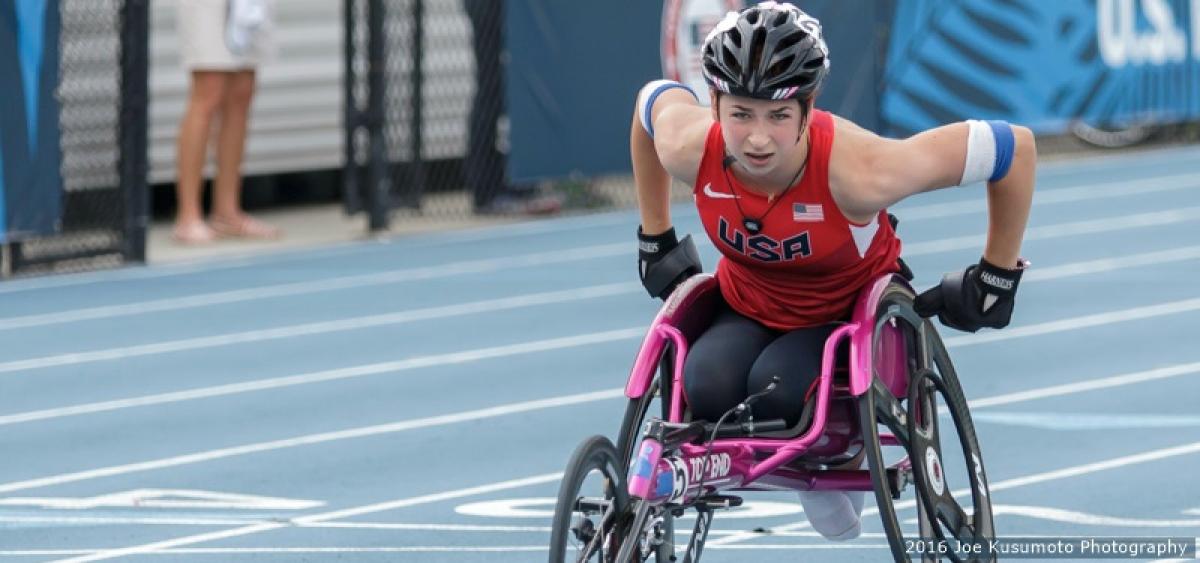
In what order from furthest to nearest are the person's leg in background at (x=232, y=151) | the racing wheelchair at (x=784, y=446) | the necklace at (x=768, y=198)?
the person's leg in background at (x=232, y=151), the necklace at (x=768, y=198), the racing wheelchair at (x=784, y=446)

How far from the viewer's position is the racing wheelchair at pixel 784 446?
14.8 feet

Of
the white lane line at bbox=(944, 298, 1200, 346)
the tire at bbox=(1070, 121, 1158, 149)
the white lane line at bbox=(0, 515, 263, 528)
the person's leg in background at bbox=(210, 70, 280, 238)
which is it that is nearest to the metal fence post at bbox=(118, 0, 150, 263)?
the person's leg in background at bbox=(210, 70, 280, 238)

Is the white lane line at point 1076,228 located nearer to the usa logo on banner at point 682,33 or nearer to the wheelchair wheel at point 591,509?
the usa logo on banner at point 682,33

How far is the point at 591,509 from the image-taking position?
448 centimetres

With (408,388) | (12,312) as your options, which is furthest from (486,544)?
(12,312)

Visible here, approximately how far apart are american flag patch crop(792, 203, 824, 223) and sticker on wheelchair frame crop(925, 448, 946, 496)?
633mm

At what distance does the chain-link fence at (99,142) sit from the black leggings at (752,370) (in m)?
7.57

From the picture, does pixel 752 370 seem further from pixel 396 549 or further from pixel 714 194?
pixel 396 549

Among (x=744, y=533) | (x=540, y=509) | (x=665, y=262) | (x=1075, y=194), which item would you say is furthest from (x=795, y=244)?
(x=1075, y=194)

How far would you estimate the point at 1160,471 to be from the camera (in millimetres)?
7207

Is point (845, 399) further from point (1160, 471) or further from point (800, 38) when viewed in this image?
point (1160, 471)

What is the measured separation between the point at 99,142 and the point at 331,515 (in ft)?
20.9

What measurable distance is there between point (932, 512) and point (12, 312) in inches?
275

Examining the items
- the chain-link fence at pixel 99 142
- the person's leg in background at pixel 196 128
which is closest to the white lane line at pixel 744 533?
the chain-link fence at pixel 99 142
